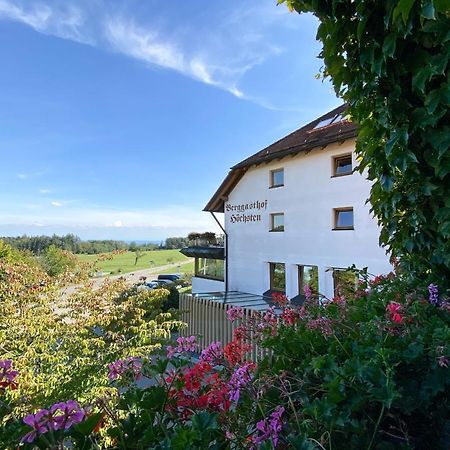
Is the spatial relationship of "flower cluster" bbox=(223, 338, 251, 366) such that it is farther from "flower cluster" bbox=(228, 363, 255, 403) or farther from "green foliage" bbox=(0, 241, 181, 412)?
"green foliage" bbox=(0, 241, 181, 412)

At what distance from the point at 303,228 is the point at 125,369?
1048 centimetres

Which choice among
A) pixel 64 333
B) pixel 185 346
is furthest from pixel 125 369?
pixel 64 333

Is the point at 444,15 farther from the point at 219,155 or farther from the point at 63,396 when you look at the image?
the point at 219,155

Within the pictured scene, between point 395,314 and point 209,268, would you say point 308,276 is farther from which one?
point 395,314

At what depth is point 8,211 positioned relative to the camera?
19.1 meters

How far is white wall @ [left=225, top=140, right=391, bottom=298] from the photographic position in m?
9.44

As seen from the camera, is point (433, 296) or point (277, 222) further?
point (277, 222)

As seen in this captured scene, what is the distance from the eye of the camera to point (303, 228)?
36.8ft

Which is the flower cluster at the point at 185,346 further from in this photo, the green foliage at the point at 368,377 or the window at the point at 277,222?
the window at the point at 277,222

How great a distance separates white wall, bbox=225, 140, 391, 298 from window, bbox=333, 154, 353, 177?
0.53 ft

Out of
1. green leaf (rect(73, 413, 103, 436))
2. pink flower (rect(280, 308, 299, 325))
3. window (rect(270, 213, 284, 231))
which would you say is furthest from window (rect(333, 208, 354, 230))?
green leaf (rect(73, 413, 103, 436))


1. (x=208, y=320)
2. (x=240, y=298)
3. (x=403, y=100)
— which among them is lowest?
(x=208, y=320)

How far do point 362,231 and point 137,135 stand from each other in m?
15.9

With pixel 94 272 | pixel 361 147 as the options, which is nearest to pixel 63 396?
pixel 94 272
